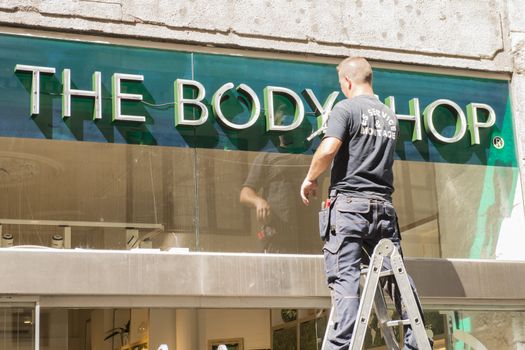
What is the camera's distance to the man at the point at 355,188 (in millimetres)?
6086

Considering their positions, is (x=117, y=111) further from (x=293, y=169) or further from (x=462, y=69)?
(x=462, y=69)

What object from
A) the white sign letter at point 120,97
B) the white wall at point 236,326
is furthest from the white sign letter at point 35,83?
the white wall at point 236,326

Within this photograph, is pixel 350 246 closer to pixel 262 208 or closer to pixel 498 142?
pixel 262 208

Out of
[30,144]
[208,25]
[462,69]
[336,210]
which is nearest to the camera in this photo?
[336,210]

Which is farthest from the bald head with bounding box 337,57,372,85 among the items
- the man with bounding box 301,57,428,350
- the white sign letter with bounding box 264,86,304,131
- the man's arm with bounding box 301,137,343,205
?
the white sign letter with bounding box 264,86,304,131

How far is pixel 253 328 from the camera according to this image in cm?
907

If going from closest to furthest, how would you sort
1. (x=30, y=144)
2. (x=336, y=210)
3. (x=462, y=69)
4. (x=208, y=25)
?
(x=336, y=210), (x=30, y=144), (x=208, y=25), (x=462, y=69)

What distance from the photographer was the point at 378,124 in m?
6.39

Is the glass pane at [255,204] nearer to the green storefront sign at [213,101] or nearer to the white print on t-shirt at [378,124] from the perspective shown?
the green storefront sign at [213,101]

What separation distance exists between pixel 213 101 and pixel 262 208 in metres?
0.97

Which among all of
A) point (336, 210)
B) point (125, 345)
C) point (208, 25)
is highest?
point (208, 25)

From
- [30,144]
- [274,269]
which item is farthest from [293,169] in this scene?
[30,144]

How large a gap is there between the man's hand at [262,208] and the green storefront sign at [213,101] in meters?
0.44

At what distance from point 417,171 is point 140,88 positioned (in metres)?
2.55
